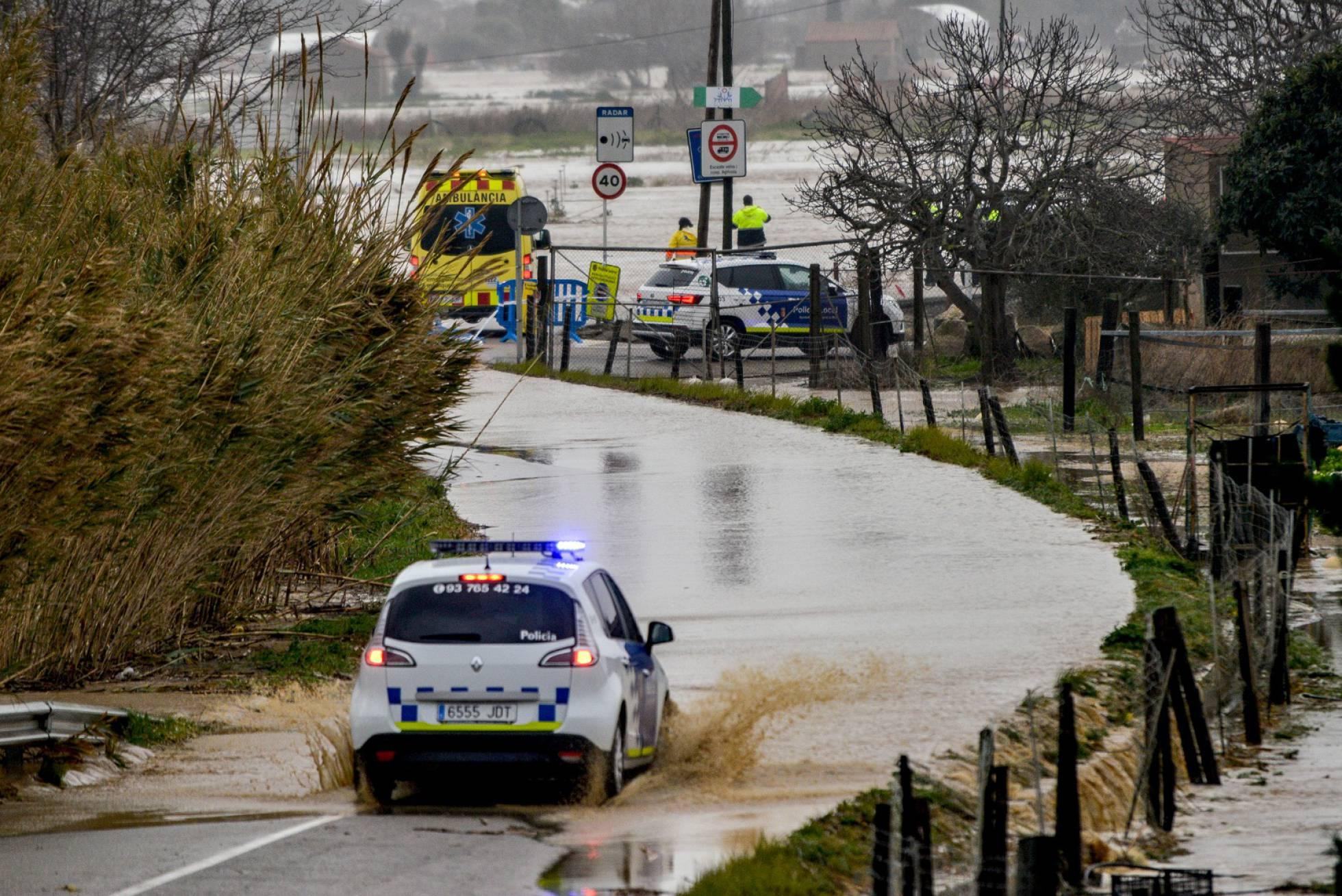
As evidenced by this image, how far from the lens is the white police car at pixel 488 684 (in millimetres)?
9852

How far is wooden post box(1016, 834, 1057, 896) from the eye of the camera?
7.62 m

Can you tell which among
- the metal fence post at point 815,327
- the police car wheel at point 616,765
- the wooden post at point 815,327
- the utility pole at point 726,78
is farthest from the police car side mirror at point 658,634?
the utility pole at point 726,78

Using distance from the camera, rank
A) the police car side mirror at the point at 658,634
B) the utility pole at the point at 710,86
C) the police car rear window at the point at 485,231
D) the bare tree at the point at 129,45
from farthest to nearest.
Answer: the utility pole at the point at 710,86, the police car rear window at the point at 485,231, the bare tree at the point at 129,45, the police car side mirror at the point at 658,634

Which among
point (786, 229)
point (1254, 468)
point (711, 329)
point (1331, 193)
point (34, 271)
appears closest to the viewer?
point (34, 271)

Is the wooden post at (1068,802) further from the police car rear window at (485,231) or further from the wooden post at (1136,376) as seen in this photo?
the police car rear window at (485,231)

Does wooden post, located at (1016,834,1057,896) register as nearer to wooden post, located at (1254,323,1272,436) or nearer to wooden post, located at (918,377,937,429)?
wooden post, located at (1254,323,1272,436)

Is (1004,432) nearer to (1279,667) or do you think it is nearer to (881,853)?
(1279,667)

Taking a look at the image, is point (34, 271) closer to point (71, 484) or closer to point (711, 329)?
point (71, 484)

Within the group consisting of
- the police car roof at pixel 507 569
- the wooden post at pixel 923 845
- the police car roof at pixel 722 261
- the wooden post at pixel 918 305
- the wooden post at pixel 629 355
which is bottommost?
the wooden post at pixel 923 845

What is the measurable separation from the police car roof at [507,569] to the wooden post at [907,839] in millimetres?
2913

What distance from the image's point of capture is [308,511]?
15.4 metres

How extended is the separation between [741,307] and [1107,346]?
7.87 metres

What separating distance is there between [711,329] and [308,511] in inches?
679

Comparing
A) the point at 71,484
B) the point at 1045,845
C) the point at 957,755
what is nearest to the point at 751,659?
the point at 957,755
